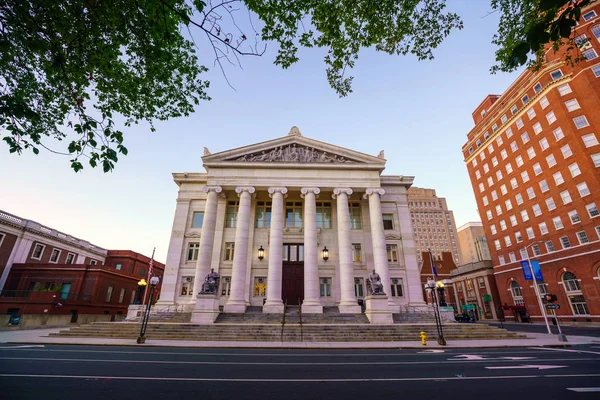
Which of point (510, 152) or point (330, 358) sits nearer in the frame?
point (330, 358)

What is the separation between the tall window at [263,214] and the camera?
103ft

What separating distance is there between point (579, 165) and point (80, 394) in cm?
5452

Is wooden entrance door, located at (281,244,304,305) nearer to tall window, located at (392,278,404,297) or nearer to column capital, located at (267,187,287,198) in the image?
column capital, located at (267,187,287,198)

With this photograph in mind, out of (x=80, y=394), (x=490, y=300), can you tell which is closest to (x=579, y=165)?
(x=490, y=300)

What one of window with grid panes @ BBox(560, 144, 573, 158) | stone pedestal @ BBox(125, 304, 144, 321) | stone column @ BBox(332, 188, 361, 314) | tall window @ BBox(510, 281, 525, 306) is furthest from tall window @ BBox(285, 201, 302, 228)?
tall window @ BBox(510, 281, 525, 306)

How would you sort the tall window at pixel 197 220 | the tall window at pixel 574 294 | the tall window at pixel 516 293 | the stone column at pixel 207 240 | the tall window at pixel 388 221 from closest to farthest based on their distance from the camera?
the stone column at pixel 207 240 → the tall window at pixel 197 220 → the tall window at pixel 388 221 → the tall window at pixel 574 294 → the tall window at pixel 516 293

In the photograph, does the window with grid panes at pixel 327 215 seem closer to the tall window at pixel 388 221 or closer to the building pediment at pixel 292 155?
the tall window at pixel 388 221

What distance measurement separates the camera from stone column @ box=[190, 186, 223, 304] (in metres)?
25.6

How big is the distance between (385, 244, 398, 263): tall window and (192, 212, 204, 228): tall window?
21.0 meters

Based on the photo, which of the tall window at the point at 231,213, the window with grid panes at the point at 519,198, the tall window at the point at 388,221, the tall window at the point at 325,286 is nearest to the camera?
the tall window at the point at 325,286

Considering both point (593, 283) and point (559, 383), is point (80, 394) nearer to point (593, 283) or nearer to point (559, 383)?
point (559, 383)

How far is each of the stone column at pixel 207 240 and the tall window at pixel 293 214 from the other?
7.81m

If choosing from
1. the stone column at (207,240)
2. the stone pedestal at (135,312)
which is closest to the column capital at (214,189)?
the stone column at (207,240)

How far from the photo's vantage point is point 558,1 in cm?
373
